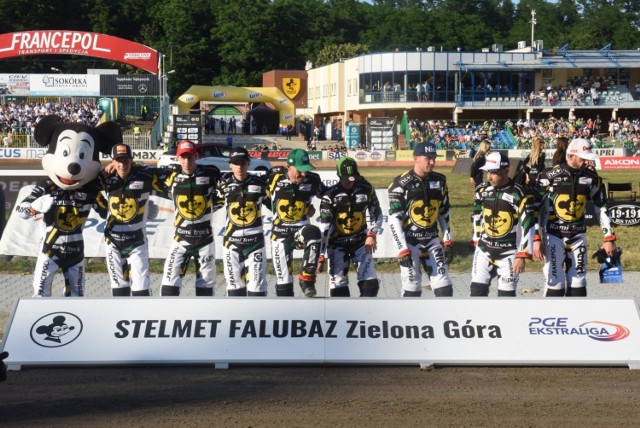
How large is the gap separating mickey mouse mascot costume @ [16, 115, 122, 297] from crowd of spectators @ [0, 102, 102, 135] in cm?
3977

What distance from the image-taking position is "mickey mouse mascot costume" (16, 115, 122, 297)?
9.58 meters

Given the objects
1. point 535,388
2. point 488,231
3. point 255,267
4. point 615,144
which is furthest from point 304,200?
point 615,144

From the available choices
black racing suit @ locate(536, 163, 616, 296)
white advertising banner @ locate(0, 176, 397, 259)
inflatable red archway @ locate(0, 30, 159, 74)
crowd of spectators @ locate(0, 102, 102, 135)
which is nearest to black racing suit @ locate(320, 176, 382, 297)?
black racing suit @ locate(536, 163, 616, 296)

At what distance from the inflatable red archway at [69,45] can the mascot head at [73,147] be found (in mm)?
40085

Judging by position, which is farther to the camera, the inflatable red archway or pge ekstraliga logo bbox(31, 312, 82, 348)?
the inflatable red archway

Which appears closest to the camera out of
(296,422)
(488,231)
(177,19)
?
(296,422)

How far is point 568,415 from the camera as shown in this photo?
7.00m

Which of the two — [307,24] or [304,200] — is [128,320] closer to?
[304,200]

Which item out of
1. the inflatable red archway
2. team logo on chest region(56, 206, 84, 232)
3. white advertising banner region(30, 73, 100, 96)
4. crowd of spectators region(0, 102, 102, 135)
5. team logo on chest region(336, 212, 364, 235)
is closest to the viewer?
team logo on chest region(56, 206, 84, 232)

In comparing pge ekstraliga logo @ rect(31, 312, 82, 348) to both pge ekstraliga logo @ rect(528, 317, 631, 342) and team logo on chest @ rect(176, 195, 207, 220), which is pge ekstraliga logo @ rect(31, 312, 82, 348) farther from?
pge ekstraliga logo @ rect(528, 317, 631, 342)

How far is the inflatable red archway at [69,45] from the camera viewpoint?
48312mm

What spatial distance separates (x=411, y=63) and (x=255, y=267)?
57.3 meters

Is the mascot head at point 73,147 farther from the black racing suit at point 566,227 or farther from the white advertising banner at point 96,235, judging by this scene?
the black racing suit at point 566,227

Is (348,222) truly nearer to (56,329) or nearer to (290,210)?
(290,210)
